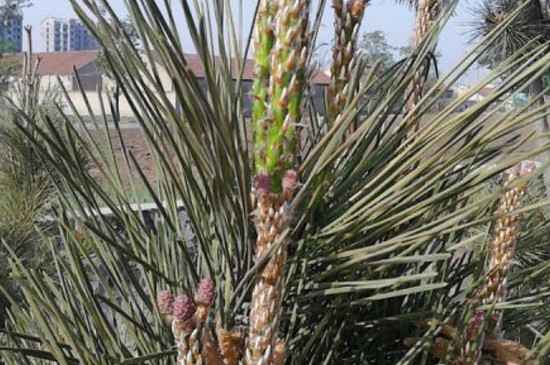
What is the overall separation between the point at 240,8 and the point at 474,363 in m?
0.32

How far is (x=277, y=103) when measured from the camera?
1.46 ft

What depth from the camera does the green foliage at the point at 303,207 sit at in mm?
442

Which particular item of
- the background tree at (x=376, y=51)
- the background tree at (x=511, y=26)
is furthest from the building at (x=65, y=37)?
the background tree at (x=376, y=51)

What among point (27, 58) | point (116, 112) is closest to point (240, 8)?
point (116, 112)

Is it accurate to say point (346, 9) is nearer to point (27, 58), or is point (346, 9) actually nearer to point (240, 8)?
point (240, 8)

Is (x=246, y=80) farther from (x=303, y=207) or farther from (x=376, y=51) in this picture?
(x=376, y=51)

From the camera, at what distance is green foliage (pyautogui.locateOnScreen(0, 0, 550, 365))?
0.44 metres

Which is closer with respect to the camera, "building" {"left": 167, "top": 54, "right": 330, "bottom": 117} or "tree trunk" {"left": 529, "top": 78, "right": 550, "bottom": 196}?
"building" {"left": 167, "top": 54, "right": 330, "bottom": 117}

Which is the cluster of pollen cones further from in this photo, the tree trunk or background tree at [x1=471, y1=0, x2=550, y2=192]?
background tree at [x1=471, y1=0, x2=550, y2=192]

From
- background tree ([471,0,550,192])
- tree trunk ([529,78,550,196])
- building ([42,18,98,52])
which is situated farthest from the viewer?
building ([42,18,98,52])

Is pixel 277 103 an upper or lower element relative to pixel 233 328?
upper

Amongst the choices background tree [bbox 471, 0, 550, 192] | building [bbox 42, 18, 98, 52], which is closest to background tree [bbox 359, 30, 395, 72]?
background tree [bbox 471, 0, 550, 192]

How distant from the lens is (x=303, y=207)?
486 millimetres

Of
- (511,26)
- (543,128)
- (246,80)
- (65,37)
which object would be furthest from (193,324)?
(65,37)
